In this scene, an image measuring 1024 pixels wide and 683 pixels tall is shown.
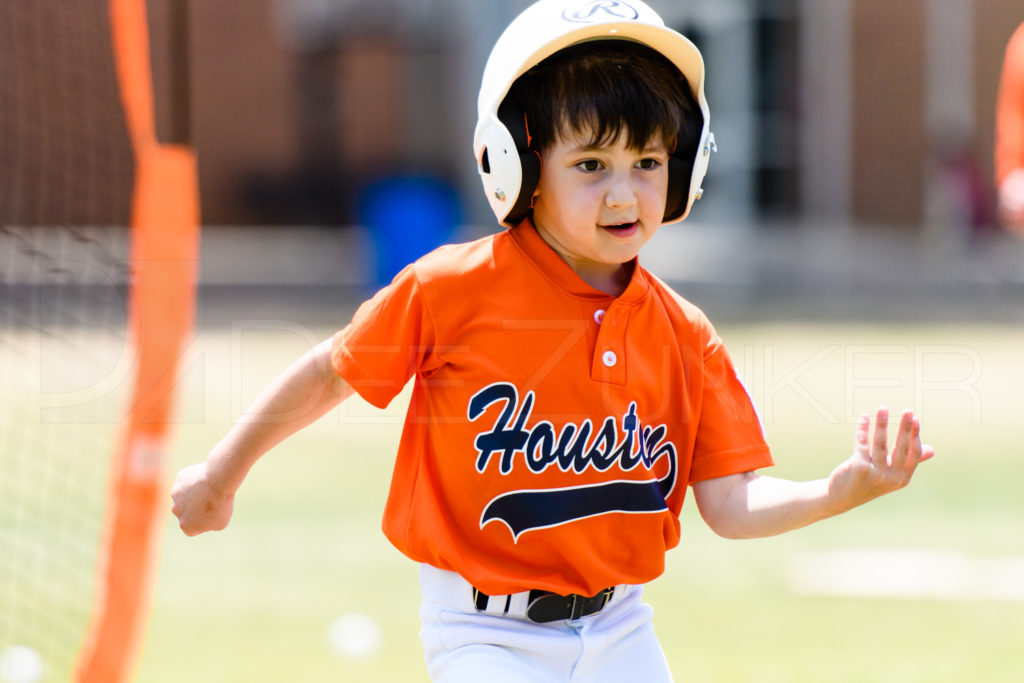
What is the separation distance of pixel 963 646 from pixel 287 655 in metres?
2.50

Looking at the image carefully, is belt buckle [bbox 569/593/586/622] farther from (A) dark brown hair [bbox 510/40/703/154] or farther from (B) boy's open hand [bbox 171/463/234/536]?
(A) dark brown hair [bbox 510/40/703/154]

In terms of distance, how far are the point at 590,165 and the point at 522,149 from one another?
15 cm

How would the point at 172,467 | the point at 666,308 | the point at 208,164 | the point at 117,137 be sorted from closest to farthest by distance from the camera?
the point at 666,308, the point at 117,137, the point at 172,467, the point at 208,164

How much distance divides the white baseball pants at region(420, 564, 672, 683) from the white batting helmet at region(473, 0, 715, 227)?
0.83 meters

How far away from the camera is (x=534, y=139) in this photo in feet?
9.54

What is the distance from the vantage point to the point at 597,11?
115 inches

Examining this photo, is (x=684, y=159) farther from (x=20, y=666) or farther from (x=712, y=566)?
(x=712, y=566)

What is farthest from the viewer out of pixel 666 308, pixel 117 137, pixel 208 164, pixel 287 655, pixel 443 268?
pixel 208 164

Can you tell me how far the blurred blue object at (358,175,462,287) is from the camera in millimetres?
16219

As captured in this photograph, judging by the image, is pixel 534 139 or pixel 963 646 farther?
pixel 963 646

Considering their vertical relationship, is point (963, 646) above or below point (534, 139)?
below

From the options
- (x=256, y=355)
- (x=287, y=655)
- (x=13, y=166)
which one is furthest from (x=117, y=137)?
(x=256, y=355)

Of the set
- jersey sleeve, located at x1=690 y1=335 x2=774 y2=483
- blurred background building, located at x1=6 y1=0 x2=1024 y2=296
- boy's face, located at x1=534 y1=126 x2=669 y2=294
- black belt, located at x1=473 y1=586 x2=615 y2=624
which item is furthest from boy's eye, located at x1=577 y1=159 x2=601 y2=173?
blurred background building, located at x1=6 y1=0 x2=1024 y2=296

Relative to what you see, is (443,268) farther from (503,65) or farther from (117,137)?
(117,137)
